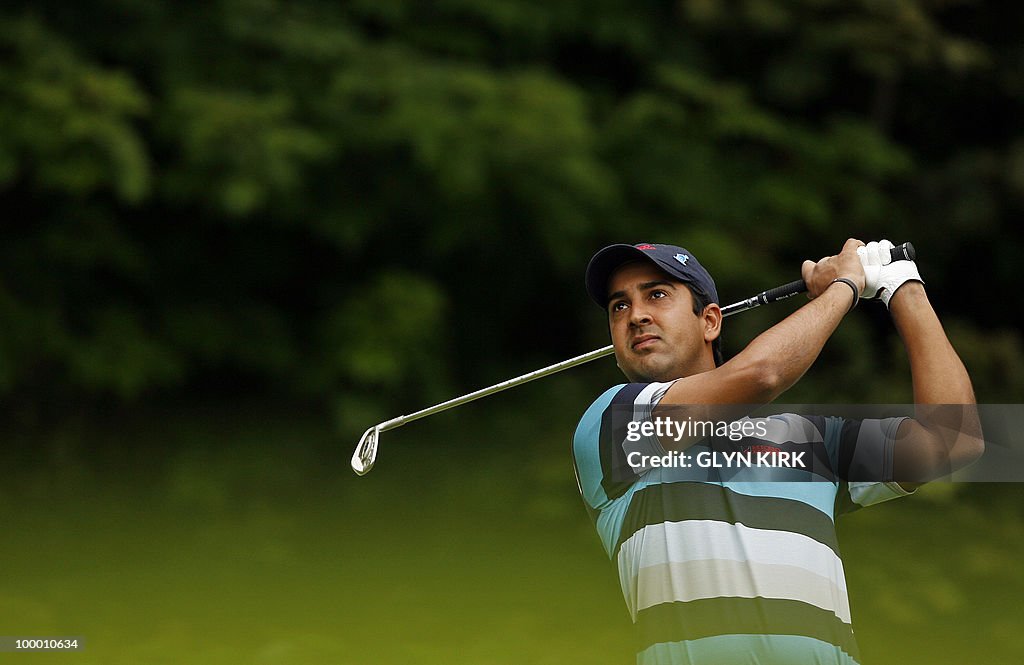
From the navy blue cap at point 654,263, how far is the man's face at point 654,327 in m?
0.02

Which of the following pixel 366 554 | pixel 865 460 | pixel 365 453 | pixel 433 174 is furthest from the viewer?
pixel 433 174

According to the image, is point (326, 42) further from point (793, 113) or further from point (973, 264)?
point (973, 264)

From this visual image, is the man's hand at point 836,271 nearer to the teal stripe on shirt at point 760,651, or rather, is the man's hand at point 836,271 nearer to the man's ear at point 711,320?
the man's ear at point 711,320

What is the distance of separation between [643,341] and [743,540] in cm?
38

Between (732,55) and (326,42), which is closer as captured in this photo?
(326,42)

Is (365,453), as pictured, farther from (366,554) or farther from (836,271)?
(366,554)

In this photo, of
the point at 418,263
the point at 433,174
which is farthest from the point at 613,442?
the point at 418,263

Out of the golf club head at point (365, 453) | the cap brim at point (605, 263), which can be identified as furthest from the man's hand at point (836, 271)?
the golf club head at point (365, 453)

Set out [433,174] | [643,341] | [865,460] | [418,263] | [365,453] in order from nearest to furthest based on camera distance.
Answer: [865,460] → [643,341] → [365,453] → [433,174] → [418,263]

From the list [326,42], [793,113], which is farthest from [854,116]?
[326,42]

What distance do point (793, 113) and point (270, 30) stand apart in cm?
353

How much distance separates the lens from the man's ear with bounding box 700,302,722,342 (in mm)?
1988

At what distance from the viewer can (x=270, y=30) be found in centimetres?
630

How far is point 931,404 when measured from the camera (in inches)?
64.7
